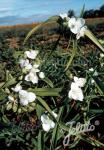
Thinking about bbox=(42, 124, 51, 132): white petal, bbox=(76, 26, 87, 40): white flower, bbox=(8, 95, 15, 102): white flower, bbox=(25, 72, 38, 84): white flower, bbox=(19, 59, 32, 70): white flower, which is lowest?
bbox=(42, 124, 51, 132): white petal

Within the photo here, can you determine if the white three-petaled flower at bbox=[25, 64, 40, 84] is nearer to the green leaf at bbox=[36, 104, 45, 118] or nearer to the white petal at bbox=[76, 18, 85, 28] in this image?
the green leaf at bbox=[36, 104, 45, 118]

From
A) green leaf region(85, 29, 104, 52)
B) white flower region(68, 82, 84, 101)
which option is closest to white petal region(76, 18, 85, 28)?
green leaf region(85, 29, 104, 52)

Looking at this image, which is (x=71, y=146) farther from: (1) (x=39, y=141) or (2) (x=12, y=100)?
(2) (x=12, y=100)

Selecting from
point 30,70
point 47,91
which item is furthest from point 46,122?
point 30,70

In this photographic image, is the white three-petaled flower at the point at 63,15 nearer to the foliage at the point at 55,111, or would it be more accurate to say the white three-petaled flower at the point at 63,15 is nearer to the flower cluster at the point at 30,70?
the foliage at the point at 55,111

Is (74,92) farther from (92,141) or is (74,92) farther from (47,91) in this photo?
(92,141)

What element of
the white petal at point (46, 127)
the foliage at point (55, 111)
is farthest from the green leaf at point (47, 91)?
the white petal at point (46, 127)

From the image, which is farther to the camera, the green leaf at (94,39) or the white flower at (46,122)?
the white flower at (46,122)

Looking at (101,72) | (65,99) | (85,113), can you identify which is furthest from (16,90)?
(101,72)
